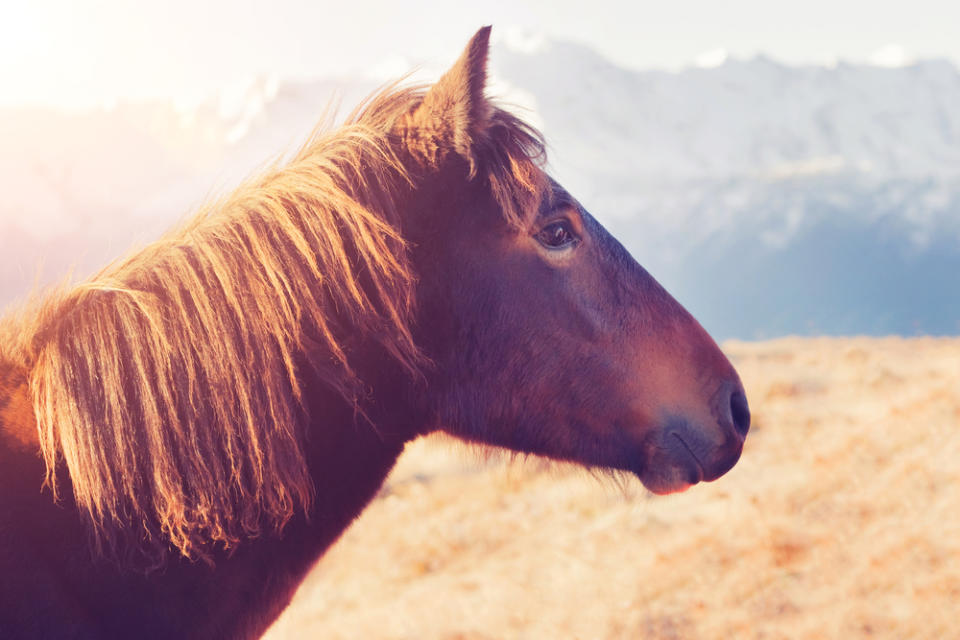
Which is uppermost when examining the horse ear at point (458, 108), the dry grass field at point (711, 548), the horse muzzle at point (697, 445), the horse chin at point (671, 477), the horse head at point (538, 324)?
the horse ear at point (458, 108)

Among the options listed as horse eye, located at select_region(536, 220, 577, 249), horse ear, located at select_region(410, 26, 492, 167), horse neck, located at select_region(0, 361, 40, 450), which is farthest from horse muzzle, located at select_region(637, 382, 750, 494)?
horse neck, located at select_region(0, 361, 40, 450)

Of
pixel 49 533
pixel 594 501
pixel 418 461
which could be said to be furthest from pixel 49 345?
pixel 418 461

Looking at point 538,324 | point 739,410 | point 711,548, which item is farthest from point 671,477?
point 711,548

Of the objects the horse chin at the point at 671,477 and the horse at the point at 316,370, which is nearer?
the horse at the point at 316,370

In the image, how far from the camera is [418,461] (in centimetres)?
871

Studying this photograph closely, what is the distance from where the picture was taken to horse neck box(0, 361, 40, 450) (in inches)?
79.2

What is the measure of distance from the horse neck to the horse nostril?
6.57ft

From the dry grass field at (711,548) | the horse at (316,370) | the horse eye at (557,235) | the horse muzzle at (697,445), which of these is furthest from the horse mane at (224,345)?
the horse muzzle at (697,445)

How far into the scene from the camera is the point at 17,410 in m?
2.05

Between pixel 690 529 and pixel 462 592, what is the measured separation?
1531 millimetres

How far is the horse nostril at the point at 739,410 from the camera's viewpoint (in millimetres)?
2443

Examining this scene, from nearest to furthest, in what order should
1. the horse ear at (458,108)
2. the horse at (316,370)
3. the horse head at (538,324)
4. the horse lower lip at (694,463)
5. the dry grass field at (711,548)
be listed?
the horse at (316,370) < the horse ear at (458,108) < the horse head at (538,324) < the horse lower lip at (694,463) < the dry grass field at (711,548)

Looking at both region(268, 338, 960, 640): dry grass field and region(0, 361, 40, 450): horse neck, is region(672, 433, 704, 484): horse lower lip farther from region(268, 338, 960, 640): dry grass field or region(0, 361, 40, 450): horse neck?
region(0, 361, 40, 450): horse neck

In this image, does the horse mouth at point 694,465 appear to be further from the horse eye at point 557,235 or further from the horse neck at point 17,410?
the horse neck at point 17,410
